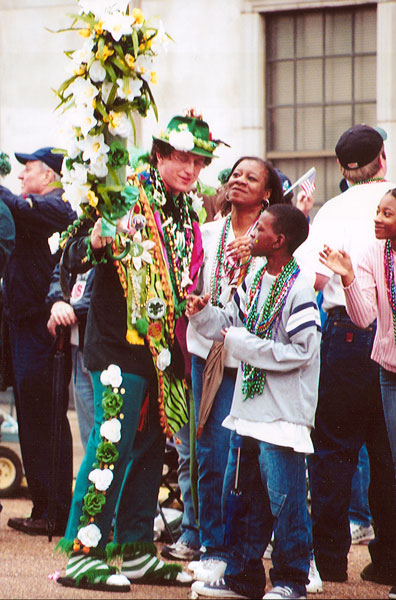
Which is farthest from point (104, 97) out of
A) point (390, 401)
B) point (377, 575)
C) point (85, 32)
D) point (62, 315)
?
point (377, 575)

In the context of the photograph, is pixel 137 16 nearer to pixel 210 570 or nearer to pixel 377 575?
pixel 210 570

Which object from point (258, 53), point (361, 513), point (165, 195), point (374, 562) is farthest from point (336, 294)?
point (258, 53)

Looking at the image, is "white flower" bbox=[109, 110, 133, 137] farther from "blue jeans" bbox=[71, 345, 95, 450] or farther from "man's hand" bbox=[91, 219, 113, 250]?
"blue jeans" bbox=[71, 345, 95, 450]

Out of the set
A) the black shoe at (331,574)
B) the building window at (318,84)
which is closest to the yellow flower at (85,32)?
the black shoe at (331,574)

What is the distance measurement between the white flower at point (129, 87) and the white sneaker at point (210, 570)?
7.02ft

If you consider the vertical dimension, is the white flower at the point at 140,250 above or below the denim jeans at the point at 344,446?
above

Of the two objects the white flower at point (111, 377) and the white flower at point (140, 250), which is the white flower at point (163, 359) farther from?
the white flower at point (140, 250)

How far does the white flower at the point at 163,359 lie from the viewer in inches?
210

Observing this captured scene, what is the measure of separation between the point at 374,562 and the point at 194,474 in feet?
3.23

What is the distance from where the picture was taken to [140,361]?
17.4 feet

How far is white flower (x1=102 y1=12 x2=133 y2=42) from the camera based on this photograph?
5.05 meters

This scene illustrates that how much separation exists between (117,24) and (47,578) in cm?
250

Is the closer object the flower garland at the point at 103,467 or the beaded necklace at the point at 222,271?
the flower garland at the point at 103,467

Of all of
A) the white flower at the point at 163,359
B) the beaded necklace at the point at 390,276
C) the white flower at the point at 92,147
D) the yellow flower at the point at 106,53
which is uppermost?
the yellow flower at the point at 106,53
